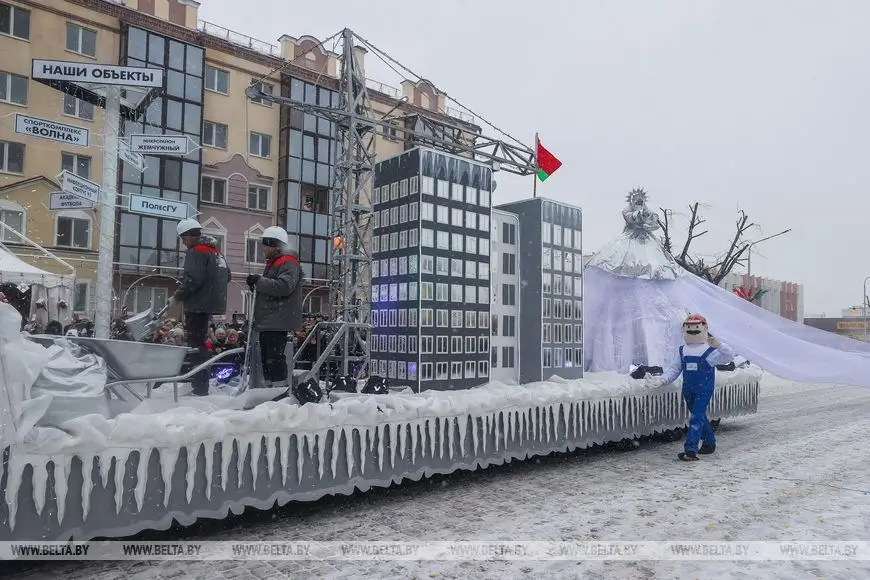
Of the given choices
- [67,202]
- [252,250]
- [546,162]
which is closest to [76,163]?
[252,250]

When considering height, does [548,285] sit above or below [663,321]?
above

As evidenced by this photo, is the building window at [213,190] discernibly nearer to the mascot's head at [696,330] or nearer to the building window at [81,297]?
the building window at [81,297]

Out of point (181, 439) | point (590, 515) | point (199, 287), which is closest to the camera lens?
point (181, 439)

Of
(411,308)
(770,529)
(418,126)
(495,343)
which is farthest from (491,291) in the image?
(418,126)

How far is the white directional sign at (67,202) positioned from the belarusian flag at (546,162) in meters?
9.61

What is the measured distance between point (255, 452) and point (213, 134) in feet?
70.3

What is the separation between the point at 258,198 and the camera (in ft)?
79.2

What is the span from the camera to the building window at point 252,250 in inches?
835

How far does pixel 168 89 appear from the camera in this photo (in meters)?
21.0

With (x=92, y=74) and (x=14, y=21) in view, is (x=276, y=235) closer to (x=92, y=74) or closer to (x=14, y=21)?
(x=92, y=74)

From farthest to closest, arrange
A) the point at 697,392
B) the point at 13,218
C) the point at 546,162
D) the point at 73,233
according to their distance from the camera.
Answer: the point at 73,233 → the point at 13,218 → the point at 546,162 → the point at 697,392

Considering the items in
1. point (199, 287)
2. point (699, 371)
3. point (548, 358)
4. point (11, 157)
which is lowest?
point (548, 358)

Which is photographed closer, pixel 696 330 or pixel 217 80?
pixel 696 330

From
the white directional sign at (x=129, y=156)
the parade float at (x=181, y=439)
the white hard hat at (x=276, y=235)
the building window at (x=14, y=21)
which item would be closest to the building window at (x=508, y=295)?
the parade float at (x=181, y=439)
